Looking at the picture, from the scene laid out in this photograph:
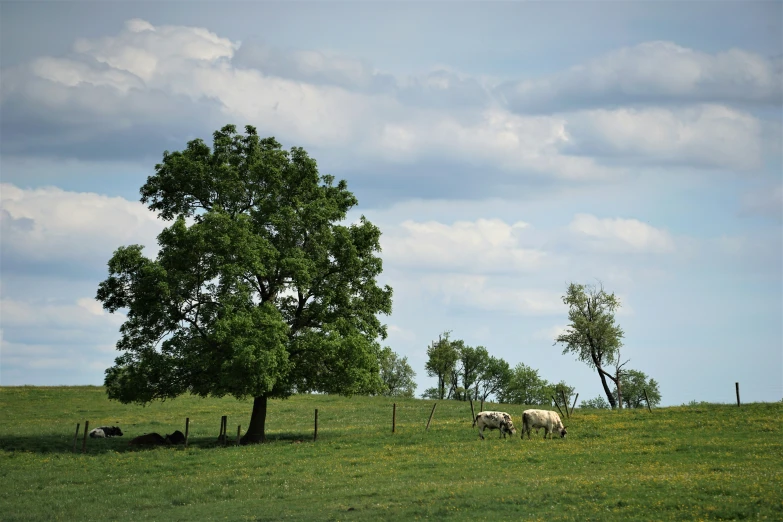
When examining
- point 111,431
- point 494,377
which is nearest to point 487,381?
point 494,377

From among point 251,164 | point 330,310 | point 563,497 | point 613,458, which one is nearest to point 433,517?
point 563,497

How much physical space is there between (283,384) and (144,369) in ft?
27.2

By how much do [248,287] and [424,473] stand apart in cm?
1788

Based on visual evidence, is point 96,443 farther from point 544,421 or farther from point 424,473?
point 544,421

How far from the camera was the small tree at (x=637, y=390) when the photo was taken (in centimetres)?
11169

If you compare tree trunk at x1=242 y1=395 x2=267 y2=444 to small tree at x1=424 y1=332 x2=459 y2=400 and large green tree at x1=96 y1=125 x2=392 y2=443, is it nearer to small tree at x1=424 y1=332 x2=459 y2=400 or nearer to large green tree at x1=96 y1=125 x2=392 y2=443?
large green tree at x1=96 y1=125 x2=392 y2=443

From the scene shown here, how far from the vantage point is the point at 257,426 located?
152 ft

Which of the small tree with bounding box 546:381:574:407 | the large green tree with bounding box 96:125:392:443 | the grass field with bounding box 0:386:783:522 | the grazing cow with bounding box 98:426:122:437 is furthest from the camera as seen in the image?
the small tree with bounding box 546:381:574:407

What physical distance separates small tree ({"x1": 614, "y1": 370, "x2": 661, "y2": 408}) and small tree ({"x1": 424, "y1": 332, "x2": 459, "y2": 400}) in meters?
26.4

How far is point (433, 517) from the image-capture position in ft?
77.8

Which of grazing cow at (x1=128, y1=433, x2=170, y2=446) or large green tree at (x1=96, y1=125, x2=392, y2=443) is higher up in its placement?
large green tree at (x1=96, y1=125, x2=392, y2=443)

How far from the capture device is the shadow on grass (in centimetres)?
4431

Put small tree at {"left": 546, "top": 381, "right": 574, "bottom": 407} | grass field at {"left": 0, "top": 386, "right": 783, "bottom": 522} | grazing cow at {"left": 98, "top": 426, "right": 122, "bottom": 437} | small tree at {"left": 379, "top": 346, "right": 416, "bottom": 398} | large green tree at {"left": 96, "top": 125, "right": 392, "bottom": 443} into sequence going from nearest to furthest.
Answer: grass field at {"left": 0, "top": 386, "right": 783, "bottom": 522}
large green tree at {"left": 96, "top": 125, "right": 392, "bottom": 443}
grazing cow at {"left": 98, "top": 426, "right": 122, "bottom": 437}
small tree at {"left": 546, "top": 381, "right": 574, "bottom": 407}
small tree at {"left": 379, "top": 346, "right": 416, "bottom": 398}

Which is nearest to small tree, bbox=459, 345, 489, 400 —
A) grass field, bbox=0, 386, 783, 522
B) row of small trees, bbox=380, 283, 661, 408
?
row of small trees, bbox=380, 283, 661, 408
